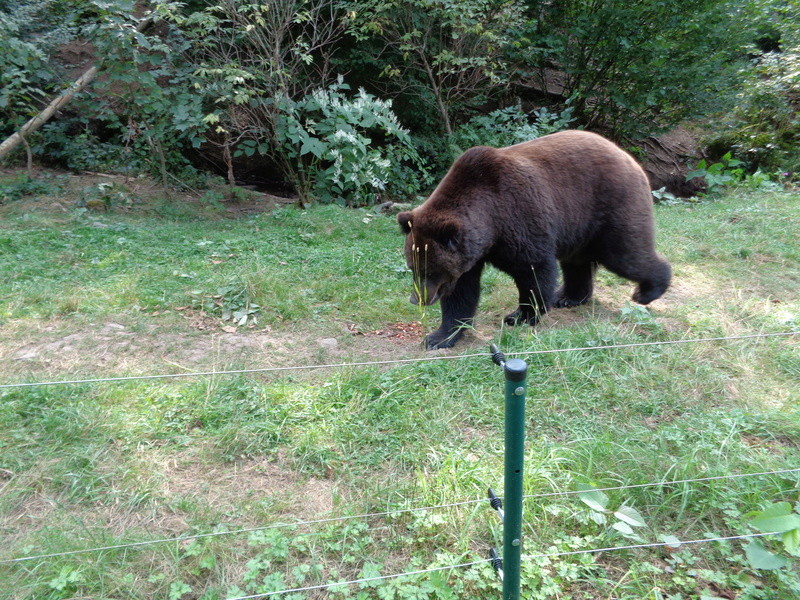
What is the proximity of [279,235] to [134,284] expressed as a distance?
94.0 inches

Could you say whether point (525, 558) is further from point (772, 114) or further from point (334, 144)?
point (772, 114)

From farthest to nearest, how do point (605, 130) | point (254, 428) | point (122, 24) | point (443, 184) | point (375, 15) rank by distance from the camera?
point (605, 130) < point (375, 15) < point (122, 24) < point (443, 184) < point (254, 428)

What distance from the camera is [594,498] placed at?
2.58 m

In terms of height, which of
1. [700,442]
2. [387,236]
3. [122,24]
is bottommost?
[387,236]

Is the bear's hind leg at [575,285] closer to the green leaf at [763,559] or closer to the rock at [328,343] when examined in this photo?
the rock at [328,343]

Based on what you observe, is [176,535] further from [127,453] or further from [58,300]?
[58,300]

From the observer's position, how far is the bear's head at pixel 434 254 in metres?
4.21

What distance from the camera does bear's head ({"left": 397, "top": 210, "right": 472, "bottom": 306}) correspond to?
13.8 feet

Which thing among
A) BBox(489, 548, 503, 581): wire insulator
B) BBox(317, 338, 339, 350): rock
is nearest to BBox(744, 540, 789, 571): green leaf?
BBox(489, 548, 503, 581): wire insulator

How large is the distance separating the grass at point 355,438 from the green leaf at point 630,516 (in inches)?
2.9

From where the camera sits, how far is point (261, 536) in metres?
2.49

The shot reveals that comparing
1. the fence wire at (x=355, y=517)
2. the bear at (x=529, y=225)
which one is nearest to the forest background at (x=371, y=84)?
the bear at (x=529, y=225)

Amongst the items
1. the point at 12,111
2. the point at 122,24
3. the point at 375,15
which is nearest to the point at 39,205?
the point at 12,111

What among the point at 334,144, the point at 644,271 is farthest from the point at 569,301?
the point at 334,144
